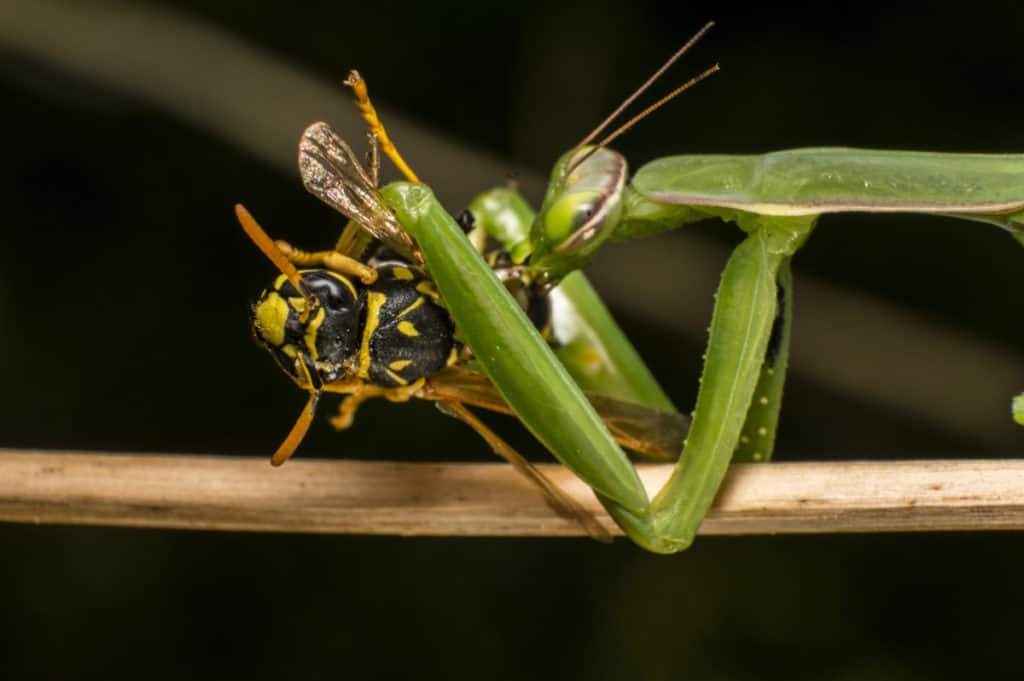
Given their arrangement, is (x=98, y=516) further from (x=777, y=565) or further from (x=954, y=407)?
(x=954, y=407)

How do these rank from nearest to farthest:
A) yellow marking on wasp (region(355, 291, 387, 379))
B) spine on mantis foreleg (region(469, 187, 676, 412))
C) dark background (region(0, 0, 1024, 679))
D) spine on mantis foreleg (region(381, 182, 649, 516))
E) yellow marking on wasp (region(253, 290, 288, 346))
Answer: spine on mantis foreleg (region(381, 182, 649, 516)), yellow marking on wasp (region(253, 290, 288, 346)), yellow marking on wasp (region(355, 291, 387, 379)), spine on mantis foreleg (region(469, 187, 676, 412)), dark background (region(0, 0, 1024, 679))

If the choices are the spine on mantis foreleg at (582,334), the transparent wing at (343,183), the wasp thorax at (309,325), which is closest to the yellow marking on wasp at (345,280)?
the wasp thorax at (309,325)

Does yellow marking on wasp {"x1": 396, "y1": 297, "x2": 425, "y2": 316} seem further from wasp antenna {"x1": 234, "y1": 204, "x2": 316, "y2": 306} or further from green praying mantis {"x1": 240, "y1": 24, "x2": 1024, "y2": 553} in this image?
wasp antenna {"x1": 234, "y1": 204, "x2": 316, "y2": 306}

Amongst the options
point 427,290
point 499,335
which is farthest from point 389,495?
point 499,335

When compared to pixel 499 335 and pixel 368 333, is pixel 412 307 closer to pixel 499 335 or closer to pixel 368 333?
pixel 368 333

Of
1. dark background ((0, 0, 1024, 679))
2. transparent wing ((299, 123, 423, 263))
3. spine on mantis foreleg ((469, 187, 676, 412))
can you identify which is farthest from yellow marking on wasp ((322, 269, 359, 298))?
dark background ((0, 0, 1024, 679))

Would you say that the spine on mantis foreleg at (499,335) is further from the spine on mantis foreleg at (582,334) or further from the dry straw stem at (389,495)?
the spine on mantis foreleg at (582,334)
